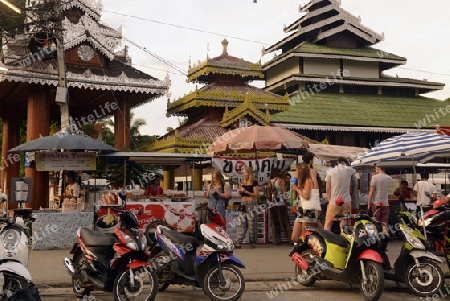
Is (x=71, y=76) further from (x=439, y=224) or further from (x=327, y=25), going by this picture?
(x=327, y=25)

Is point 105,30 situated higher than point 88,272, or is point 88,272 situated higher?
point 105,30

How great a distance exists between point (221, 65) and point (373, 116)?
35.8ft

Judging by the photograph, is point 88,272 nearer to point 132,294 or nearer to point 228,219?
point 132,294

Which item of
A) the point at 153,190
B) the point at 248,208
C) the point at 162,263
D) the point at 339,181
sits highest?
the point at 339,181

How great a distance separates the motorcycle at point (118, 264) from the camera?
6078 mm

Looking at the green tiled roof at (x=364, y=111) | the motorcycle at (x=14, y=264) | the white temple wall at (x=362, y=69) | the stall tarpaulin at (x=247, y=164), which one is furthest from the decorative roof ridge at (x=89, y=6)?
the white temple wall at (x=362, y=69)

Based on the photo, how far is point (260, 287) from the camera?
7730 mm

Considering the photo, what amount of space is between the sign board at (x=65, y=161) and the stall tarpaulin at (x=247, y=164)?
3.16 meters

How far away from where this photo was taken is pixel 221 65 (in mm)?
25031

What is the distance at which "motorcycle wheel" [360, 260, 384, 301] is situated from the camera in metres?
6.40

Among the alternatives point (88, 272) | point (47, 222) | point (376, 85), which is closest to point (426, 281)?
point (88, 272)

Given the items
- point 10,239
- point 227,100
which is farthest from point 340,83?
point 10,239

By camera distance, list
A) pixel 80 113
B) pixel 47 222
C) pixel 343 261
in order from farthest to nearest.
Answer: pixel 80 113 < pixel 47 222 < pixel 343 261

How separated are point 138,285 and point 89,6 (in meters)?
17.4
